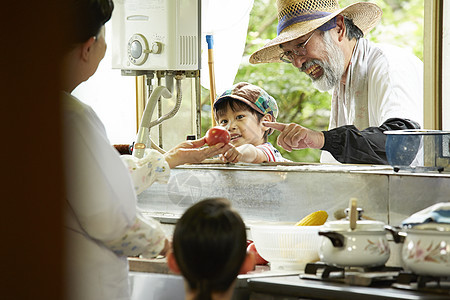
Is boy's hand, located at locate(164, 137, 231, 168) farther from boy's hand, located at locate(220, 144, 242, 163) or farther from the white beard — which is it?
the white beard

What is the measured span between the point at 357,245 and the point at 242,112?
4.07 ft

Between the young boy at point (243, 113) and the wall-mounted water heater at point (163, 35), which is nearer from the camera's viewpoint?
the wall-mounted water heater at point (163, 35)

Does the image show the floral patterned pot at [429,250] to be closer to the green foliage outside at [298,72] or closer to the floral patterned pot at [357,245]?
the floral patterned pot at [357,245]

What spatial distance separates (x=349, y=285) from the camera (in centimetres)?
141

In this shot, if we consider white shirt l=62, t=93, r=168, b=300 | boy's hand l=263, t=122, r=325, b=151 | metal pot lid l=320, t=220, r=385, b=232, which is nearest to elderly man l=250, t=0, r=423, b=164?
boy's hand l=263, t=122, r=325, b=151

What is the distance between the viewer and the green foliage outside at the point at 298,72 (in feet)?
21.1

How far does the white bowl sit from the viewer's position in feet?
5.39

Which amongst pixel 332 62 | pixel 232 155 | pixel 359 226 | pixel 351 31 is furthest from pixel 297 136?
pixel 351 31

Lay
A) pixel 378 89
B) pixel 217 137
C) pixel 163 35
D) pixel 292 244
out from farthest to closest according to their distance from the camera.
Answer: pixel 378 89 → pixel 163 35 → pixel 217 137 → pixel 292 244

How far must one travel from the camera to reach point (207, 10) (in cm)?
283

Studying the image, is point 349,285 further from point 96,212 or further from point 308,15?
point 308,15

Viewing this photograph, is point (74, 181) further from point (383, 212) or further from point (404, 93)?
point (404, 93)

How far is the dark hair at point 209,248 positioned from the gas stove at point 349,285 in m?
0.26

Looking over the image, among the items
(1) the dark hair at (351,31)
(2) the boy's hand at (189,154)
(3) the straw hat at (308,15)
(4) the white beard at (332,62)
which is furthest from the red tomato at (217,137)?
(1) the dark hair at (351,31)
